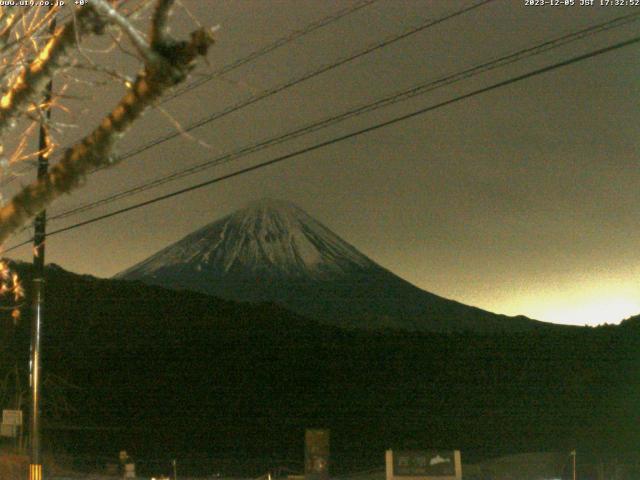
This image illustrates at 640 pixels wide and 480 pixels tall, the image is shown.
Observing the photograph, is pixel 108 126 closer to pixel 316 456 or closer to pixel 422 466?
pixel 422 466

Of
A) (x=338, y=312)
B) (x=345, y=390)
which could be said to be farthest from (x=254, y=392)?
(x=338, y=312)

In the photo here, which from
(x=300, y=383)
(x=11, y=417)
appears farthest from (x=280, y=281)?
(x=11, y=417)

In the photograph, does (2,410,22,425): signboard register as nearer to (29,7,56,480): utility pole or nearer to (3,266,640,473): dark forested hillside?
(29,7,56,480): utility pole

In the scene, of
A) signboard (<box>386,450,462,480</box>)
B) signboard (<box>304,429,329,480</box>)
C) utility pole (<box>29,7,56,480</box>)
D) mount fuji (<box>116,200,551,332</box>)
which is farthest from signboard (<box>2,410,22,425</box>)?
mount fuji (<box>116,200,551,332</box>)

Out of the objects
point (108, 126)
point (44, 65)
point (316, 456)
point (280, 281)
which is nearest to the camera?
point (108, 126)

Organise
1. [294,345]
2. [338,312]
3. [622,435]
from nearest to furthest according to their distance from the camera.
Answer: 1. [622,435]
2. [294,345]
3. [338,312]

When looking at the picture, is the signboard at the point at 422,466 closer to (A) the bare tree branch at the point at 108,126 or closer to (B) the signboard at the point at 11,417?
(B) the signboard at the point at 11,417

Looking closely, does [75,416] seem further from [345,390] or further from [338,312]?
[338,312]
